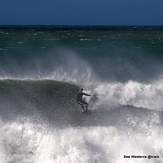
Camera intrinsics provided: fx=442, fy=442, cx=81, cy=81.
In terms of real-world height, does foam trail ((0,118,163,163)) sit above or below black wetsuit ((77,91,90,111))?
below

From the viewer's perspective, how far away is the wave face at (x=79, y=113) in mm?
12000

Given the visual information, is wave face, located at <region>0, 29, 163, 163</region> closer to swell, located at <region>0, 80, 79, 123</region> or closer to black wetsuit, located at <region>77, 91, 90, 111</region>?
swell, located at <region>0, 80, 79, 123</region>

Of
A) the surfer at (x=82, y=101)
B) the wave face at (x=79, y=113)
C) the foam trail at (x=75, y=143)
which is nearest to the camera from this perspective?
the foam trail at (x=75, y=143)

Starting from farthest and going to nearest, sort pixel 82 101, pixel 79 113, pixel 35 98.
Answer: pixel 35 98, pixel 82 101, pixel 79 113

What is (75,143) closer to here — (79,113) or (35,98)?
(79,113)

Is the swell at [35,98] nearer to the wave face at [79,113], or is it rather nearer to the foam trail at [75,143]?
the wave face at [79,113]

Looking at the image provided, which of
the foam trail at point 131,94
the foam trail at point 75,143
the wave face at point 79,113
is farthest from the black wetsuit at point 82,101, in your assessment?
the foam trail at point 75,143

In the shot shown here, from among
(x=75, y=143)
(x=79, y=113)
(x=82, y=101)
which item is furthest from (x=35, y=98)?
(x=75, y=143)

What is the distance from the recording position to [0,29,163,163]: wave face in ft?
39.4

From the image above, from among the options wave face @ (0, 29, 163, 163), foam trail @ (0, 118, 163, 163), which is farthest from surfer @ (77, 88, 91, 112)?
foam trail @ (0, 118, 163, 163)

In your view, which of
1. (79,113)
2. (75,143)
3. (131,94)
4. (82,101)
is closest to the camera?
(75,143)

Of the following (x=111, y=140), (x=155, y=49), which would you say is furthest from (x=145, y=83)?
(x=155, y=49)

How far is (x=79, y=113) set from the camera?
14047 mm

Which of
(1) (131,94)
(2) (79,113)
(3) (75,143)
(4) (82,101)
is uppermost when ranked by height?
(1) (131,94)
